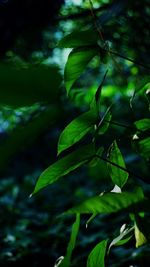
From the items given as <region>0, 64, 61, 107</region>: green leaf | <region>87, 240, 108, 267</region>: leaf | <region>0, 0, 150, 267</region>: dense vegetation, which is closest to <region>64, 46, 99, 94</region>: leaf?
<region>0, 0, 150, 267</region>: dense vegetation

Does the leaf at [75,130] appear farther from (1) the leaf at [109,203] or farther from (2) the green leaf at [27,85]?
(2) the green leaf at [27,85]

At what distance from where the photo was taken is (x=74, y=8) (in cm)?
236

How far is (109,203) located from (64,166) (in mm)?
248

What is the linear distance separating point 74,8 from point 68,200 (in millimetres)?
1426

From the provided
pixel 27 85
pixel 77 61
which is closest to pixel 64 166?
pixel 77 61

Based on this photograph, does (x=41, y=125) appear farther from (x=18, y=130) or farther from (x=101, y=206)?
(x=101, y=206)

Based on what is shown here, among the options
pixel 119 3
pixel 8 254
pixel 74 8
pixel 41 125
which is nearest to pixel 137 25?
pixel 74 8

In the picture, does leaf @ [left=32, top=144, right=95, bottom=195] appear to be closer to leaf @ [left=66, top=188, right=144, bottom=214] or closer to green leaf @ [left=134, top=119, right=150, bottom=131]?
green leaf @ [left=134, top=119, right=150, bottom=131]

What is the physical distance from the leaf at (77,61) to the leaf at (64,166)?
118 millimetres

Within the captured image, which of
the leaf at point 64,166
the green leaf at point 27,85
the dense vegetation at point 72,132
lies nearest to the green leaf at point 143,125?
the dense vegetation at point 72,132

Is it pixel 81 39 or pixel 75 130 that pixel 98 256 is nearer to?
pixel 75 130

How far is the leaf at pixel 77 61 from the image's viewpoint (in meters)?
0.67

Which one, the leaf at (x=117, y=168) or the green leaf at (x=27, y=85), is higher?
the green leaf at (x=27, y=85)

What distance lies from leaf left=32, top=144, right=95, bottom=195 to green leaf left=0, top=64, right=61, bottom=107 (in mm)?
459
